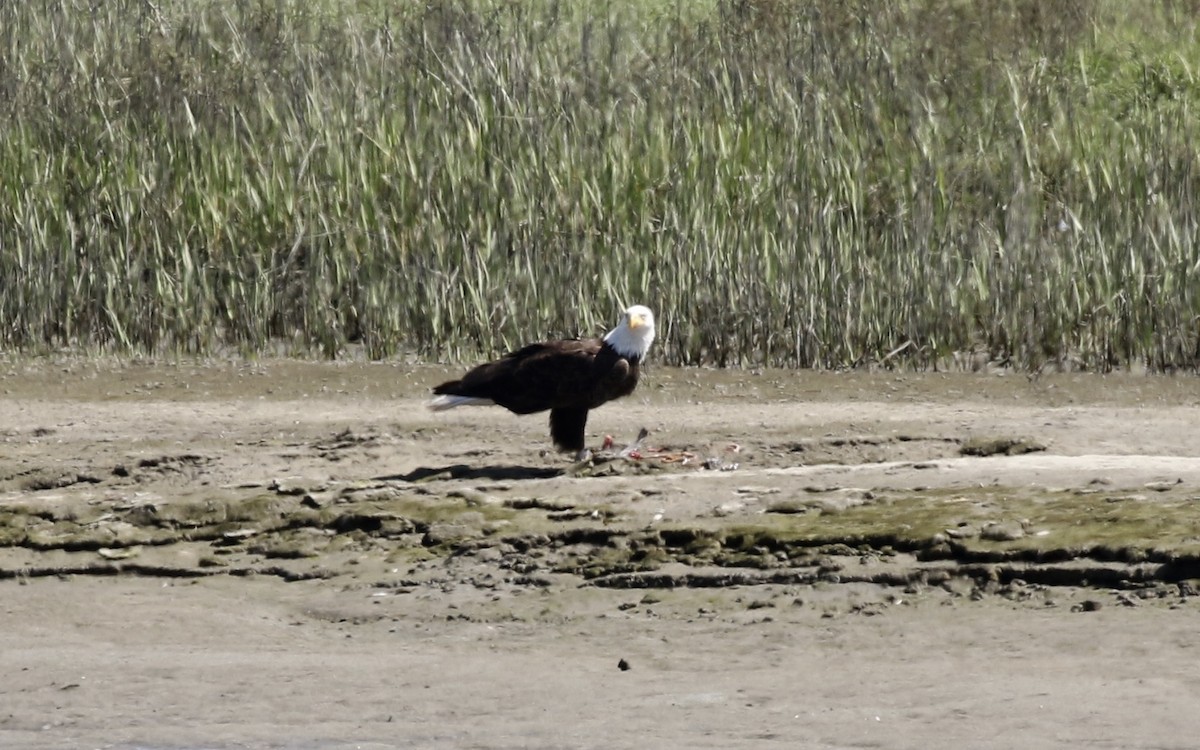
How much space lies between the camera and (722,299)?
10219 millimetres

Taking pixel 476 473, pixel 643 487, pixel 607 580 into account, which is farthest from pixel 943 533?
pixel 476 473

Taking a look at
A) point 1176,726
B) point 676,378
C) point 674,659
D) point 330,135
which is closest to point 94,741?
point 674,659

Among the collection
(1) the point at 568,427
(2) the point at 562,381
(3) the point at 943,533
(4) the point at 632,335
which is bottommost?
(3) the point at 943,533

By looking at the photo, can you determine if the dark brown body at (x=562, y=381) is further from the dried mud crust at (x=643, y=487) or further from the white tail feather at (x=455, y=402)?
the dried mud crust at (x=643, y=487)

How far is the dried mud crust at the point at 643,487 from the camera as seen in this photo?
20.5 ft

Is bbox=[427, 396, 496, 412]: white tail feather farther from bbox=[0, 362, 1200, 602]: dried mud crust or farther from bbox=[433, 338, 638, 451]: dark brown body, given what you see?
bbox=[0, 362, 1200, 602]: dried mud crust

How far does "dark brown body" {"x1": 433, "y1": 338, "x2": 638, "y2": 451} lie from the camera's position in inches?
303

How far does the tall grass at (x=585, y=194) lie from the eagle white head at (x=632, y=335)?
7.76 feet

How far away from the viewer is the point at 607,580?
6387mm

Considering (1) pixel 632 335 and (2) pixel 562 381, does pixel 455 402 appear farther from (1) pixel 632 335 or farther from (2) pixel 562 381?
(1) pixel 632 335

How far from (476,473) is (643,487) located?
2.86ft

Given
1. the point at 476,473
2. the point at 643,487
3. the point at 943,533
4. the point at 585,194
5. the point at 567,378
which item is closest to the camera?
the point at 943,533

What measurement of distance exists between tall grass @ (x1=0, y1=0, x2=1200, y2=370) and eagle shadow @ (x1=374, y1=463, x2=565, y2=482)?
2.31m

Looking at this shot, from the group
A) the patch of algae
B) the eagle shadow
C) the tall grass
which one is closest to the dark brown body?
the eagle shadow
